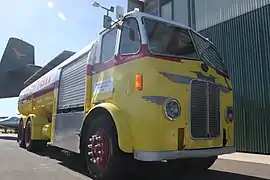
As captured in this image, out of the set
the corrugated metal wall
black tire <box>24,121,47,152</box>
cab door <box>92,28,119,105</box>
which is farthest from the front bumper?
black tire <box>24,121,47,152</box>

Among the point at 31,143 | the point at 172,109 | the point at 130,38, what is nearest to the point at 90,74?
the point at 130,38

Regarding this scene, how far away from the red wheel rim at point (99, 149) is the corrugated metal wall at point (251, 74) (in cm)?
721

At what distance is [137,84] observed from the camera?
492 cm

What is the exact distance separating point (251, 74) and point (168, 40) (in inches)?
276

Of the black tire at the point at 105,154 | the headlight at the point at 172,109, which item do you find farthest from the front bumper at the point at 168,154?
the headlight at the point at 172,109

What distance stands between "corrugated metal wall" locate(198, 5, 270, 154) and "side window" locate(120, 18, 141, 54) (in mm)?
7082

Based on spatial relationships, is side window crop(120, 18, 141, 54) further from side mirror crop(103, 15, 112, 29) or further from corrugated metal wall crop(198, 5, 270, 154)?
corrugated metal wall crop(198, 5, 270, 154)

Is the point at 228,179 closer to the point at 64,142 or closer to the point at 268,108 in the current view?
the point at 64,142

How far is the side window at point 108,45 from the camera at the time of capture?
584cm

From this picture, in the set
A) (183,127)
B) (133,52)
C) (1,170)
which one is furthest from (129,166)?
(1,170)

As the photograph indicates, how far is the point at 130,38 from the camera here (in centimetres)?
530

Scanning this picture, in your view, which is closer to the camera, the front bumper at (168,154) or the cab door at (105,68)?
Answer: the front bumper at (168,154)

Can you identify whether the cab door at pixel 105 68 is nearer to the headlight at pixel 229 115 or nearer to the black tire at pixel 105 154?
the black tire at pixel 105 154

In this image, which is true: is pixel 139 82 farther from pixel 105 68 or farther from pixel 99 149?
pixel 99 149
